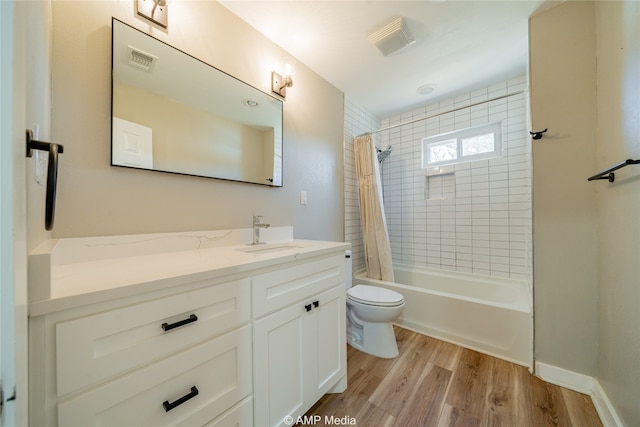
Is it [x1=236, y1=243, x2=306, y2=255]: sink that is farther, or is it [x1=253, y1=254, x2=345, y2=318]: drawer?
[x1=236, y1=243, x2=306, y2=255]: sink

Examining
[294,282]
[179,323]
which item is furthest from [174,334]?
[294,282]

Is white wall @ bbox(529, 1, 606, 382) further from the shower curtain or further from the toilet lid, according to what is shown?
the shower curtain

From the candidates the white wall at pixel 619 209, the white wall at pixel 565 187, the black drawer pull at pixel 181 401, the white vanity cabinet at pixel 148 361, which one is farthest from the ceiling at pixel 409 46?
the black drawer pull at pixel 181 401

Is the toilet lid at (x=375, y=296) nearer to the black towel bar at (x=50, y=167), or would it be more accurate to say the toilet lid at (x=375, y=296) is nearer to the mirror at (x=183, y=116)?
the mirror at (x=183, y=116)

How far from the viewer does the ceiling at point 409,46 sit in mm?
1410

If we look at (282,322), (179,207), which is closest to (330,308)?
(282,322)

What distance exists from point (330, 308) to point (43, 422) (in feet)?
3.31

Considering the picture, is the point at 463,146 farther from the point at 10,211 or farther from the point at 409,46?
the point at 10,211

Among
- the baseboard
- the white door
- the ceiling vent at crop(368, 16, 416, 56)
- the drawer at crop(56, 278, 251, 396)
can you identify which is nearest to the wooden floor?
the baseboard

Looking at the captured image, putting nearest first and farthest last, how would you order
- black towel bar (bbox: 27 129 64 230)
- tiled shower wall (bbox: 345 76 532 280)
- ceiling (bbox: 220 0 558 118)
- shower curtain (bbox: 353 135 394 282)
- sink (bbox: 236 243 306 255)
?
black towel bar (bbox: 27 129 64 230) < sink (bbox: 236 243 306 255) < ceiling (bbox: 220 0 558 118) < tiled shower wall (bbox: 345 76 532 280) < shower curtain (bbox: 353 135 394 282)

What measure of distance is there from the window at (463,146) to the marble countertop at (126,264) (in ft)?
6.72

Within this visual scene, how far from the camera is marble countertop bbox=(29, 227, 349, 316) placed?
480 millimetres

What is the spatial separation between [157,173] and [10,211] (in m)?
0.92

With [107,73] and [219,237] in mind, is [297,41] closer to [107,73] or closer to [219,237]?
[107,73]
